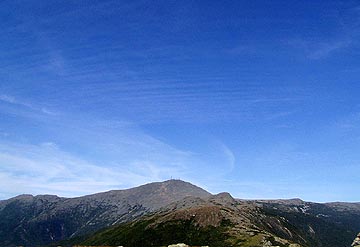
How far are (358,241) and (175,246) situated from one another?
3328 cm

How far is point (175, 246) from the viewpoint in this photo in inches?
2191

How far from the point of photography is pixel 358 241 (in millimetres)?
65250

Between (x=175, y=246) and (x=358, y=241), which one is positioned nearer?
(x=175, y=246)
